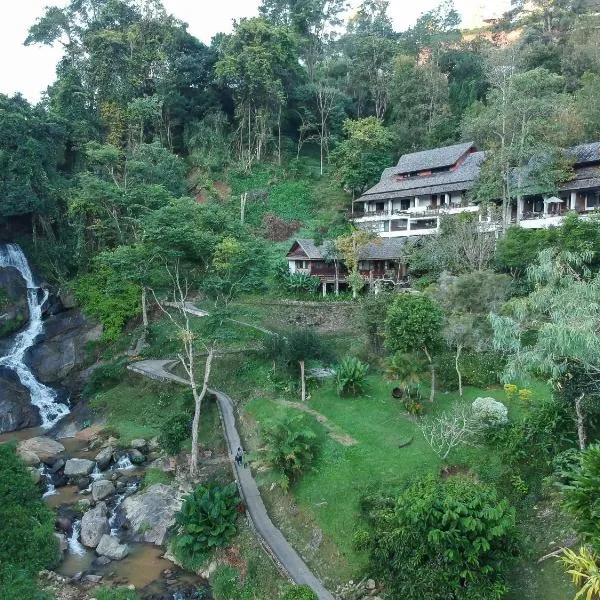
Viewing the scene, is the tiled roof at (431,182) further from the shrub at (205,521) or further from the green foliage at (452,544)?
the green foliage at (452,544)

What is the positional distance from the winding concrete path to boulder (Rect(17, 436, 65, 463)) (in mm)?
7362

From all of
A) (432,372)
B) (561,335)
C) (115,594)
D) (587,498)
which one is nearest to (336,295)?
(432,372)

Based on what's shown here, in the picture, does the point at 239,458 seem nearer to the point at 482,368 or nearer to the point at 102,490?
the point at 102,490

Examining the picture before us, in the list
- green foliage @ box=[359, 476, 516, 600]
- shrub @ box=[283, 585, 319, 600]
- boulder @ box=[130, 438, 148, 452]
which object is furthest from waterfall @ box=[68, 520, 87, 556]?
green foliage @ box=[359, 476, 516, 600]

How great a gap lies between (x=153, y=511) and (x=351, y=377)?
10.5m

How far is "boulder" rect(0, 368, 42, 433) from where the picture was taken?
1191 inches

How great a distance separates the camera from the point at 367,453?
20.5 metres

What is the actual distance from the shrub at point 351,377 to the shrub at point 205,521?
307 inches

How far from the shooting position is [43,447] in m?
27.0

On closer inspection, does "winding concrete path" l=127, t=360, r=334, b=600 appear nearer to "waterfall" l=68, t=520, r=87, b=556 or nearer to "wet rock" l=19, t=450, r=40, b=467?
"waterfall" l=68, t=520, r=87, b=556

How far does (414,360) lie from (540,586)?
10.2 meters

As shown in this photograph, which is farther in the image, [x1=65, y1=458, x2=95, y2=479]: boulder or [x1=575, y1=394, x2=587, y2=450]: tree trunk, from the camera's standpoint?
[x1=65, y1=458, x2=95, y2=479]: boulder

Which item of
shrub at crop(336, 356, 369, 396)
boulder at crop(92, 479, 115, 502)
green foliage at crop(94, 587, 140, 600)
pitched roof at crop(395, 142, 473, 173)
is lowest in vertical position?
green foliage at crop(94, 587, 140, 600)

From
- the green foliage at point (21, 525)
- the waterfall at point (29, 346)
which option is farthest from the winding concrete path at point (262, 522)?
the waterfall at point (29, 346)
